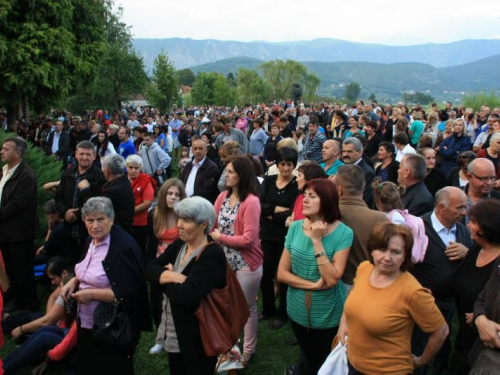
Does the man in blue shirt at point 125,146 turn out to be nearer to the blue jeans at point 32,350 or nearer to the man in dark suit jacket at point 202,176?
the man in dark suit jacket at point 202,176

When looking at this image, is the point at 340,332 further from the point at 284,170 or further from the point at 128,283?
the point at 284,170

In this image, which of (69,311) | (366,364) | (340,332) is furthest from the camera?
(69,311)

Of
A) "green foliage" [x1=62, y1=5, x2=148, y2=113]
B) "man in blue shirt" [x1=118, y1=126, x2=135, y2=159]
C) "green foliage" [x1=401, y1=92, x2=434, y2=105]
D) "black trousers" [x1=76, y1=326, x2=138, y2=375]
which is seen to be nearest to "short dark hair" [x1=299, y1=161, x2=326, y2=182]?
"black trousers" [x1=76, y1=326, x2=138, y2=375]

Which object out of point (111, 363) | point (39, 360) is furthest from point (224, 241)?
point (39, 360)

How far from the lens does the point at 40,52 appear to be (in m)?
18.5

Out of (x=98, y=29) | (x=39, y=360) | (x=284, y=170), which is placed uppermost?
(x=98, y=29)

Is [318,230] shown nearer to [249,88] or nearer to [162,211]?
[162,211]

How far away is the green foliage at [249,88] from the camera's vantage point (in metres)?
91.8

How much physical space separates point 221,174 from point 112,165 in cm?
178

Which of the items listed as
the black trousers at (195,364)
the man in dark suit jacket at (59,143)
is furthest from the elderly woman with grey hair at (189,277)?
the man in dark suit jacket at (59,143)

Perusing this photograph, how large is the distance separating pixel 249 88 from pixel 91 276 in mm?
90877

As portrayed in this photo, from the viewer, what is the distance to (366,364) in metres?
2.86

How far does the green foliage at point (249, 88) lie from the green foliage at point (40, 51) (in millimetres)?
71776

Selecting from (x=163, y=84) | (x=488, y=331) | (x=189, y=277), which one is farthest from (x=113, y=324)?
(x=163, y=84)
